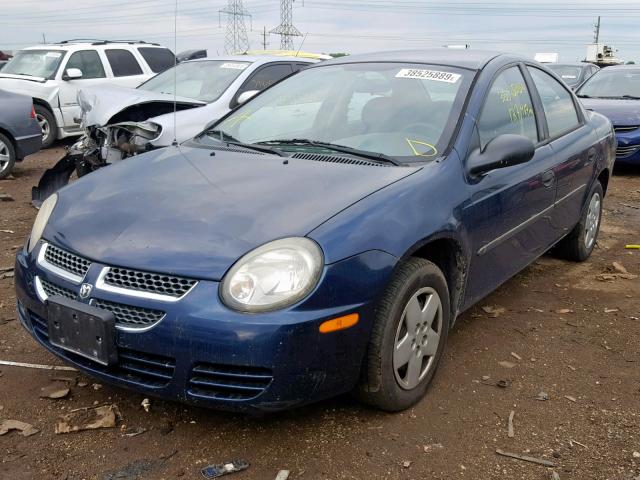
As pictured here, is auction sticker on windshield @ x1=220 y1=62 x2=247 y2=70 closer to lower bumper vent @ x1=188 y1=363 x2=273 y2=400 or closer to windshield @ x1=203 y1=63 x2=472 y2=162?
windshield @ x1=203 y1=63 x2=472 y2=162

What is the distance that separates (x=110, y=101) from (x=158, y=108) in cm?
49

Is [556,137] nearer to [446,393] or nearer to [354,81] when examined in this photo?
[354,81]

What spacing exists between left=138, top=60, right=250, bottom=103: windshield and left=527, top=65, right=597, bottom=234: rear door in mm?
3960

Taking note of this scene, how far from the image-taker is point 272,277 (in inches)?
96.6

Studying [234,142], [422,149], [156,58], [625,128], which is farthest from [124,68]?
[422,149]

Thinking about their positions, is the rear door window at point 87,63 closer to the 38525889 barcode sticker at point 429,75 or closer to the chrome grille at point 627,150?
the chrome grille at point 627,150

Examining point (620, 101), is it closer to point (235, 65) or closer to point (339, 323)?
point (235, 65)

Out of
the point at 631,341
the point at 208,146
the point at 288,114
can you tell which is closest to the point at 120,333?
the point at 208,146

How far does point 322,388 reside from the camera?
257cm

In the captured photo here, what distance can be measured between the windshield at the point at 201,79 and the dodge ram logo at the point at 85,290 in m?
5.09

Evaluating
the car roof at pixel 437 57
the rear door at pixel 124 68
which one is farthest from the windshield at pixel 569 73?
the car roof at pixel 437 57

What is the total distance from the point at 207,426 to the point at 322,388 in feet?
1.94

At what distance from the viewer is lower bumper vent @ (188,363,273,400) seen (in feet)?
8.07

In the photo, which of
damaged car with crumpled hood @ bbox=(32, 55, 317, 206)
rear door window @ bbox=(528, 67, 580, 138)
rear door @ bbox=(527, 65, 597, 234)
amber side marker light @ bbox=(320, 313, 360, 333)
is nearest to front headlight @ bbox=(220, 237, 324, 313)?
amber side marker light @ bbox=(320, 313, 360, 333)
